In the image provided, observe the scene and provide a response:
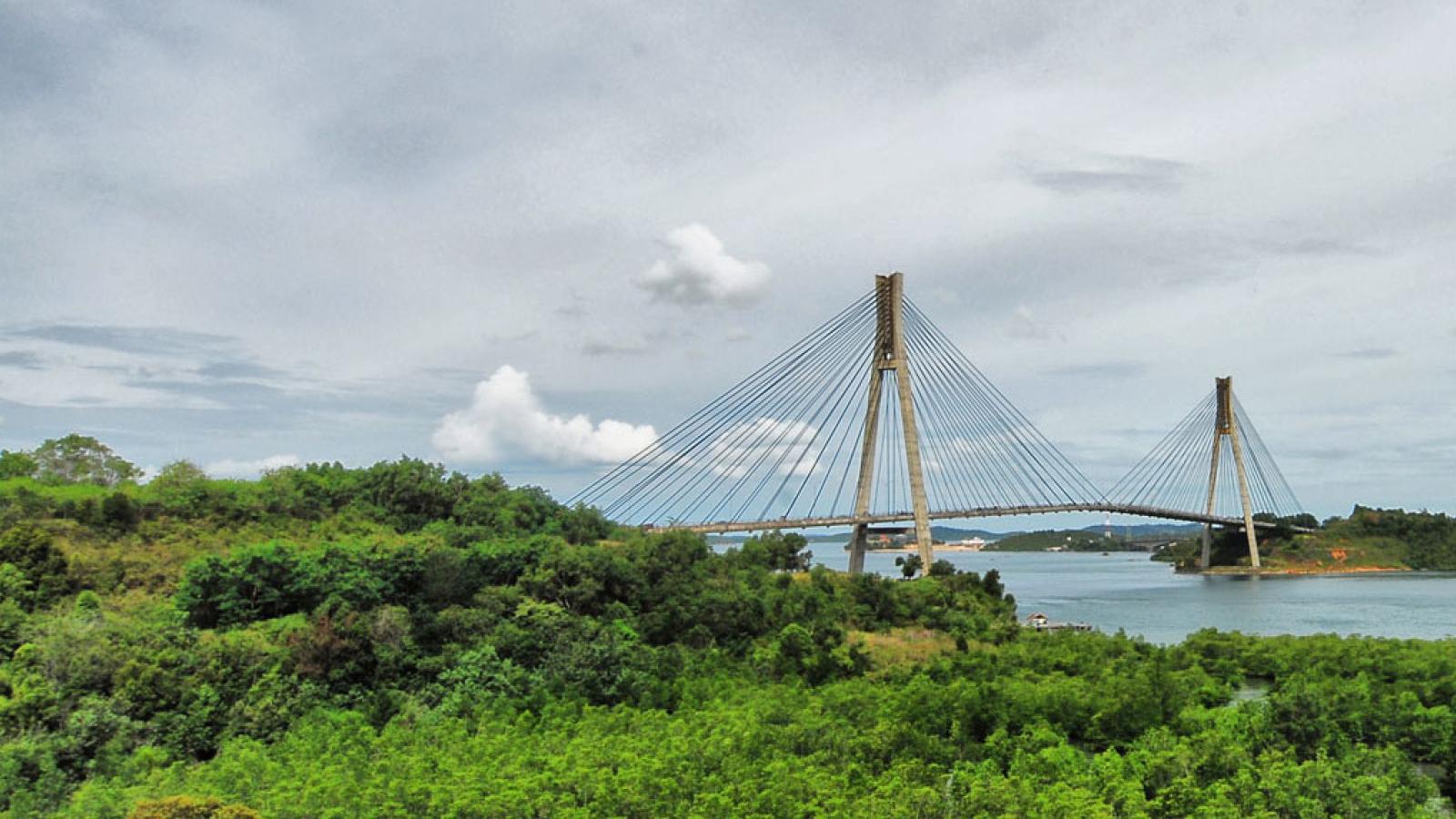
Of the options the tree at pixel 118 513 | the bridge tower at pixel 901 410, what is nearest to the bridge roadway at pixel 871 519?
the bridge tower at pixel 901 410

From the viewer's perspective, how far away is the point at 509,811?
16.4 metres

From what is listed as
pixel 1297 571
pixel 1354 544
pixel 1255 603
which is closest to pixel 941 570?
pixel 1255 603

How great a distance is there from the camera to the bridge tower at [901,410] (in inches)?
1548

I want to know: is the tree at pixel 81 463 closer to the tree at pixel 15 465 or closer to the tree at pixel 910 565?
the tree at pixel 15 465

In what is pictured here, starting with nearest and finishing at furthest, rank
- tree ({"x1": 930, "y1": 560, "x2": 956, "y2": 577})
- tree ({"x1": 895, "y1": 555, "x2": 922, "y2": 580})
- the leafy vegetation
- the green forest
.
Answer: the green forest, tree ({"x1": 930, "y1": 560, "x2": 956, "y2": 577}), tree ({"x1": 895, "y1": 555, "x2": 922, "y2": 580}), the leafy vegetation

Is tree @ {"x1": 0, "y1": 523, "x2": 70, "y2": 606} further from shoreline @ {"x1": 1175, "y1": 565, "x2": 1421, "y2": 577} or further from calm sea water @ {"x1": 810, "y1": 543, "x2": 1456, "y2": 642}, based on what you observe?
shoreline @ {"x1": 1175, "y1": 565, "x2": 1421, "y2": 577}

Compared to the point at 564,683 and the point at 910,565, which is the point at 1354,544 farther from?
the point at 564,683

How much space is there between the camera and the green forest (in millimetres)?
17422

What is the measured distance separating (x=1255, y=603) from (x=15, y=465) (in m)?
57.4

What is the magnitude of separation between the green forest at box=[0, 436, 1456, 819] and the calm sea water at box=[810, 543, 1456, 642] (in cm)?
1440

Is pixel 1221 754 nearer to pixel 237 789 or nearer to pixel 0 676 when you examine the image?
pixel 237 789

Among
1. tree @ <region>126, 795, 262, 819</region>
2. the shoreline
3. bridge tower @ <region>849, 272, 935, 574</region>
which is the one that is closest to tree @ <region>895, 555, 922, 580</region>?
bridge tower @ <region>849, 272, 935, 574</region>

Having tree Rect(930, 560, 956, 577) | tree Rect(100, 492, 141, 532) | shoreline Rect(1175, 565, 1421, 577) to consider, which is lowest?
shoreline Rect(1175, 565, 1421, 577)

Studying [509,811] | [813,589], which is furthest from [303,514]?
[509,811]
